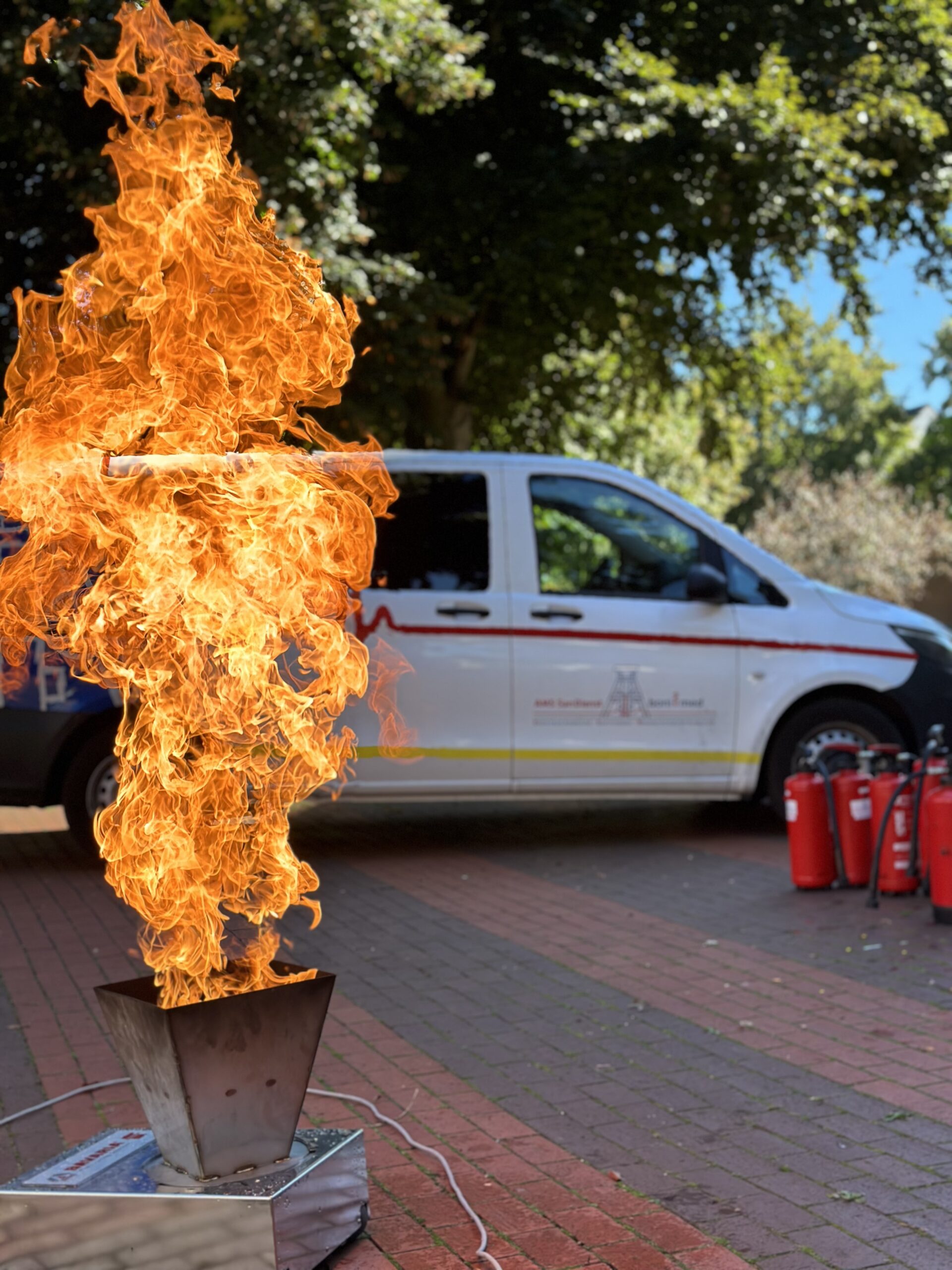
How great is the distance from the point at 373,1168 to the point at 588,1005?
1677mm

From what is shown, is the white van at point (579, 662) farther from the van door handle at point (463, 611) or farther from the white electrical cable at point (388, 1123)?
the white electrical cable at point (388, 1123)

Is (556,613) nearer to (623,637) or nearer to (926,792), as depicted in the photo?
(623,637)

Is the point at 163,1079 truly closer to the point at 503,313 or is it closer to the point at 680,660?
the point at 680,660

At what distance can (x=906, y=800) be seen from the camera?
6781mm

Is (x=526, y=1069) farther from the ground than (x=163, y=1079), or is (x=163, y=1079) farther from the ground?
(x=163, y=1079)

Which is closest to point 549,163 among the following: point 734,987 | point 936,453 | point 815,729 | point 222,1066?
point 815,729

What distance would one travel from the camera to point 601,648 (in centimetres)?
807

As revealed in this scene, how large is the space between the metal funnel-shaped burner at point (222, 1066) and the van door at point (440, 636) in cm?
469

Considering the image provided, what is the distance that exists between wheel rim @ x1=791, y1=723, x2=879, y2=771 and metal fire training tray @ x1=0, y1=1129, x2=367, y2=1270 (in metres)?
5.79

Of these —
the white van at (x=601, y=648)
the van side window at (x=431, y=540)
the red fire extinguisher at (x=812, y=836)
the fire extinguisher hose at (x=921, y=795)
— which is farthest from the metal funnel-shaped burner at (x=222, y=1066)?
the van side window at (x=431, y=540)

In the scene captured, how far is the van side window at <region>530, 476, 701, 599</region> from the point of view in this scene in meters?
8.26

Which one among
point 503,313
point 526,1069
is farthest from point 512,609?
point 503,313

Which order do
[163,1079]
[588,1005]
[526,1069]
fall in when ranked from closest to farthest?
[163,1079] < [526,1069] < [588,1005]

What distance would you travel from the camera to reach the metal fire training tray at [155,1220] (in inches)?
112
